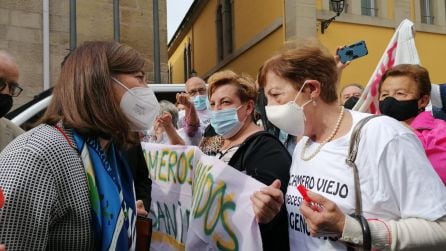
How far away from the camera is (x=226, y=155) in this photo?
9.02ft

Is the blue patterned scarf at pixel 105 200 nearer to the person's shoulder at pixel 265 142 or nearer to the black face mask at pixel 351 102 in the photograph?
the person's shoulder at pixel 265 142

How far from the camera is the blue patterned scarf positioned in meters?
1.58

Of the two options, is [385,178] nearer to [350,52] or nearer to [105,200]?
[105,200]

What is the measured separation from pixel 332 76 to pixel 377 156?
1.87 feet

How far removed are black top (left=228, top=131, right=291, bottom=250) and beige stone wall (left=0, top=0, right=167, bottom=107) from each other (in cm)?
635

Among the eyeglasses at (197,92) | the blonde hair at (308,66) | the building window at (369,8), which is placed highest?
the building window at (369,8)

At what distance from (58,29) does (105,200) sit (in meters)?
8.77

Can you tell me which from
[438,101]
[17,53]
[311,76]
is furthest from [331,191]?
[17,53]

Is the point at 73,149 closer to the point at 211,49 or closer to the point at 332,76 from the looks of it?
the point at 332,76

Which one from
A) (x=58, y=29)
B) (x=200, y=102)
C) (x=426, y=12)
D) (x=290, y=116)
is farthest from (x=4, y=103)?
(x=426, y=12)

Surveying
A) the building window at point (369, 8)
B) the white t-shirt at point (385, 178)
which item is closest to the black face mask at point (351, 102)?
the white t-shirt at point (385, 178)

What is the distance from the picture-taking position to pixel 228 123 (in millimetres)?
2926

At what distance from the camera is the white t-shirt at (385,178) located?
1.68 metres

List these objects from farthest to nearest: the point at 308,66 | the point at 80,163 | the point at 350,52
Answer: the point at 350,52 < the point at 308,66 < the point at 80,163
